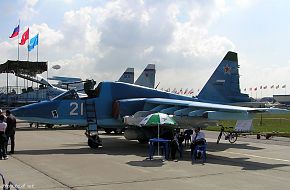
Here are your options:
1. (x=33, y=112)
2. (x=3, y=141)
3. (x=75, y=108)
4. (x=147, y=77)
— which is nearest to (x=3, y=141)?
(x=3, y=141)

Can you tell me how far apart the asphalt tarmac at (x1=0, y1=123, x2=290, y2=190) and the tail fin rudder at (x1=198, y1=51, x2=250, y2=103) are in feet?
17.0

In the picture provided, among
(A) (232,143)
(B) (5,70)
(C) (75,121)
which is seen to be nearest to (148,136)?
(C) (75,121)

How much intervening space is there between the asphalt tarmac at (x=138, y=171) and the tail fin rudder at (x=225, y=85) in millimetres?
5196

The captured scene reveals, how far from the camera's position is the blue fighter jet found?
14758mm

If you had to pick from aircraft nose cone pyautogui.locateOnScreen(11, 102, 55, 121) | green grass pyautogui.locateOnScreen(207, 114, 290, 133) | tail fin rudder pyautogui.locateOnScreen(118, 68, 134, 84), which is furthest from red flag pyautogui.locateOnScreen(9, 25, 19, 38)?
aircraft nose cone pyautogui.locateOnScreen(11, 102, 55, 121)

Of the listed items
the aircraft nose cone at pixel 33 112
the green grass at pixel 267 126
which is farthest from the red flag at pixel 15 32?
the aircraft nose cone at pixel 33 112

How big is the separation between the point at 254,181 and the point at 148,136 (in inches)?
311

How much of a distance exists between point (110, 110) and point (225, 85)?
6.62 meters

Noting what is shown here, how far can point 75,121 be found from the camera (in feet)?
50.0

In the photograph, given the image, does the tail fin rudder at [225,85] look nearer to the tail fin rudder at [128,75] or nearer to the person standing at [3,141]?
the person standing at [3,141]

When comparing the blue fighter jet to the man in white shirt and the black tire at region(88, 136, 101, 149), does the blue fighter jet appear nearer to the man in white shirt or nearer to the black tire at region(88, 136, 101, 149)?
the black tire at region(88, 136, 101, 149)

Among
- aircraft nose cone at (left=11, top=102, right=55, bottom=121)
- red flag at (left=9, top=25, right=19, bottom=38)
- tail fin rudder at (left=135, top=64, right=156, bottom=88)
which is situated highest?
red flag at (left=9, top=25, right=19, bottom=38)

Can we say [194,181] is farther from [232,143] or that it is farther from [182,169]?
[232,143]

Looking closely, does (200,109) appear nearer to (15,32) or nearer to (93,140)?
(93,140)
